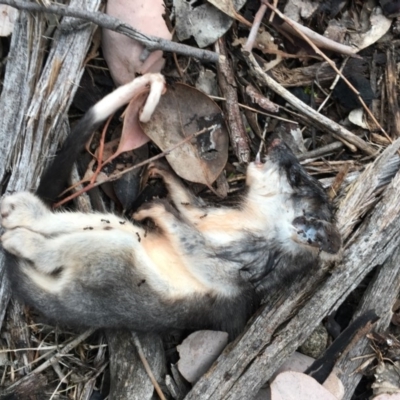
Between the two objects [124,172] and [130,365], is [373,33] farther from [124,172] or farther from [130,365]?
[130,365]

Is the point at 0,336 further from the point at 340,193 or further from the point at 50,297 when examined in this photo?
the point at 340,193

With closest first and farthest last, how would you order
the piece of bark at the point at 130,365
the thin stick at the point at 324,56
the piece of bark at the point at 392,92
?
1. the piece of bark at the point at 130,365
2. the thin stick at the point at 324,56
3. the piece of bark at the point at 392,92

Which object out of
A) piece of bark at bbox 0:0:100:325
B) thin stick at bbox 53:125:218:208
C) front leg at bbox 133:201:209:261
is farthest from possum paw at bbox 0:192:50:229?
front leg at bbox 133:201:209:261

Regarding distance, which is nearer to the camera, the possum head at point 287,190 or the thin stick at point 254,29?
the possum head at point 287,190

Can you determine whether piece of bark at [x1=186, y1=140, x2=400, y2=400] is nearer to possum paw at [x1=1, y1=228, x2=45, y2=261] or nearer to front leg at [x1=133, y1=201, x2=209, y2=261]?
front leg at [x1=133, y1=201, x2=209, y2=261]

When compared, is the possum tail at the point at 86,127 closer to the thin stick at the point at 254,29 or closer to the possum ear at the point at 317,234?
the thin stick at the point at 254,29

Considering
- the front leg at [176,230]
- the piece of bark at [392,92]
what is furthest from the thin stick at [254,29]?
the front leg at [176,230]

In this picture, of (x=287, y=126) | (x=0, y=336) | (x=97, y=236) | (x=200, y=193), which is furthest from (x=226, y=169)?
(x=0, y=336)
